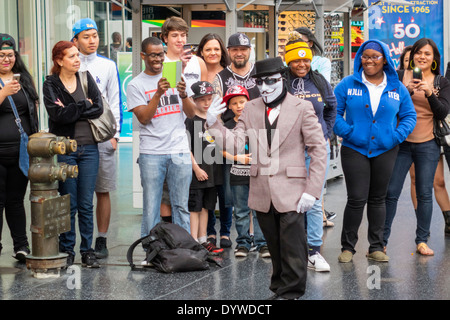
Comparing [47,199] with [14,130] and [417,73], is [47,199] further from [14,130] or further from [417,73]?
[417,73]

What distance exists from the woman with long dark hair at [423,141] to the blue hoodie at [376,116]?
0.49 meters

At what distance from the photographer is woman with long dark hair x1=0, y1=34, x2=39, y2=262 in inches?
268

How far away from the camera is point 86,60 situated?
7.29 m

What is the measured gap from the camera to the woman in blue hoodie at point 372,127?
685cm

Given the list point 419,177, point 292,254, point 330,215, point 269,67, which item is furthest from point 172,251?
point 330,215

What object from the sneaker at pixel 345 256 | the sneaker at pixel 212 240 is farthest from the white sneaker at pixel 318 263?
the sneaker at pixel 212 240

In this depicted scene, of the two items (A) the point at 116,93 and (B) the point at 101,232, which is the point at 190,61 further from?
(B) the point at 101,232

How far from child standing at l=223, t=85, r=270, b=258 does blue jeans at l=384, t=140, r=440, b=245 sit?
1.23 metres

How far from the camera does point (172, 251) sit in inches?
264

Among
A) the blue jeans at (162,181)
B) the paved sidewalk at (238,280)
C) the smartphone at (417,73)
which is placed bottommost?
the paved sidewalk at (238,280)

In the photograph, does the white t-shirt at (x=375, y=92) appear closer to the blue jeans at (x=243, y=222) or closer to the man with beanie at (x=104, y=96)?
the blue jeans at (x=243, y=222)

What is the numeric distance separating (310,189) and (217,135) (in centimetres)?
75

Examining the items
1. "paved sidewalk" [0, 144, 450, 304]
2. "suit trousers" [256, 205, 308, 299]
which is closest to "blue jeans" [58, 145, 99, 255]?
"paved sidewalk" [0, 144, 450, 304]
